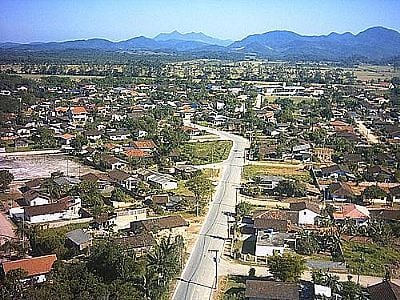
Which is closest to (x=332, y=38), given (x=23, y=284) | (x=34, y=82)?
(x=34, y=82)

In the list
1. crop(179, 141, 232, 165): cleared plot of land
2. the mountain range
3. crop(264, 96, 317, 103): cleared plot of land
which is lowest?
crop(179, 141, 232, 165): cleared plot of land

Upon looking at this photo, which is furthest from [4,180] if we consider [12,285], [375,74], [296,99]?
[375,74]

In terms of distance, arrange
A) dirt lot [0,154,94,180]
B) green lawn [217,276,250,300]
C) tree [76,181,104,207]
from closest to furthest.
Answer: green lawn [217,276,250,300] < tree [76,181,104,207] < dirt lot [0,154,94,180]

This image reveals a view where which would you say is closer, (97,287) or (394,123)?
→ (97,287)

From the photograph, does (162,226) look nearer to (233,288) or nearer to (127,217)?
(127,217)

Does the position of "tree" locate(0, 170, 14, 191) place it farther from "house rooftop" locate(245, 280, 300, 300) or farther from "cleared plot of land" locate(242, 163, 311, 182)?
"house rooftop" locate(245, 280, 300, 300)

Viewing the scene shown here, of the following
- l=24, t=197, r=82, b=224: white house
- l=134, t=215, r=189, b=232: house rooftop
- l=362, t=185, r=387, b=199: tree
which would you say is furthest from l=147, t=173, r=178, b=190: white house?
l=362, t=185, r=387, b=199: tree

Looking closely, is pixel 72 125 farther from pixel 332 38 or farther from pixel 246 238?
pixel 332 38
